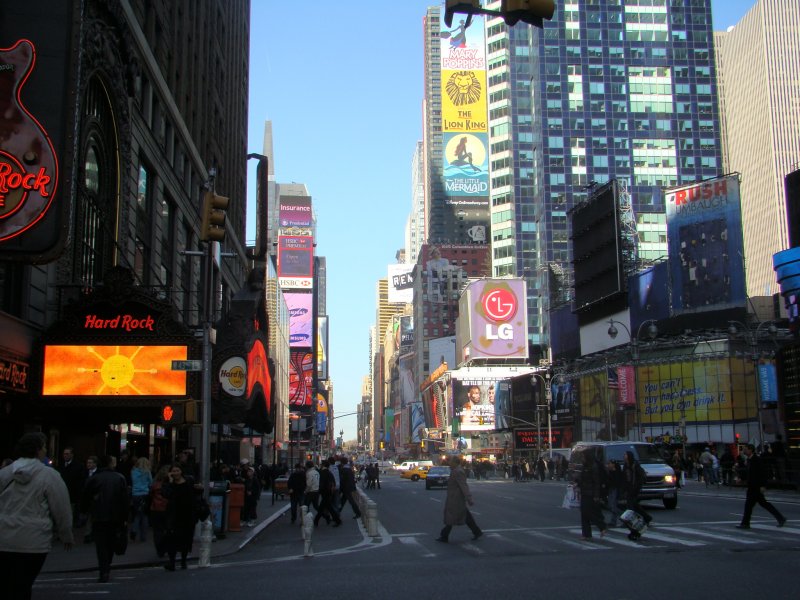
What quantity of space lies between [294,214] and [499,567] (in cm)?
18646

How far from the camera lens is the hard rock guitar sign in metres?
16.2

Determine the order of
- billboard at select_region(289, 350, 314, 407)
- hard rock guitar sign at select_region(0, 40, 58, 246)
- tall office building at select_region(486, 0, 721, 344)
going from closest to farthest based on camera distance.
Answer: hard rock guitar sign at select_region(0, 40, 58, 246) → tall office building at select_region(486, 0, 721, 344) → billboard at select_region(289, 350, 314, 407)

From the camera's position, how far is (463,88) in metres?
187

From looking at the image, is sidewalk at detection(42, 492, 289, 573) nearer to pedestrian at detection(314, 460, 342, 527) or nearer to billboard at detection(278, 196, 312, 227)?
pedestrian at detection(314, 460, 342, 527)

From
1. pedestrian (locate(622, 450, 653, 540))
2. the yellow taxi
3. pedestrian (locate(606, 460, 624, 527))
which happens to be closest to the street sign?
pedestrian (locate(606, 460, 624, 527))

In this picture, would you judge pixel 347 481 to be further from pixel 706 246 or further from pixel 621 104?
pixel 621 104

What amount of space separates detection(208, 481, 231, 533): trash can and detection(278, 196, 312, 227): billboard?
17636 centimetres

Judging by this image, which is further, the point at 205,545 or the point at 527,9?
the point at 205,545

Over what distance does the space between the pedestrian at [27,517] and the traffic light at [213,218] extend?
28.8ft

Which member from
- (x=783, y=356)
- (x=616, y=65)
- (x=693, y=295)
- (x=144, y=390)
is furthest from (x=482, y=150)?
(x=144, y=390)

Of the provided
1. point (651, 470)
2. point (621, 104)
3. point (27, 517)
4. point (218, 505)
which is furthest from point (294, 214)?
point (27, 517)

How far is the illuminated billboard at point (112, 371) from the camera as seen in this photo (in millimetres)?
22531

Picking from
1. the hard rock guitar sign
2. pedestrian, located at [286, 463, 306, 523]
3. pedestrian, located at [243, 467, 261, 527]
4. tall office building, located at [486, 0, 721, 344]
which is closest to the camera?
the hard rock guitar sign

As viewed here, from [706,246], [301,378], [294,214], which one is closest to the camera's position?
[706,246]
